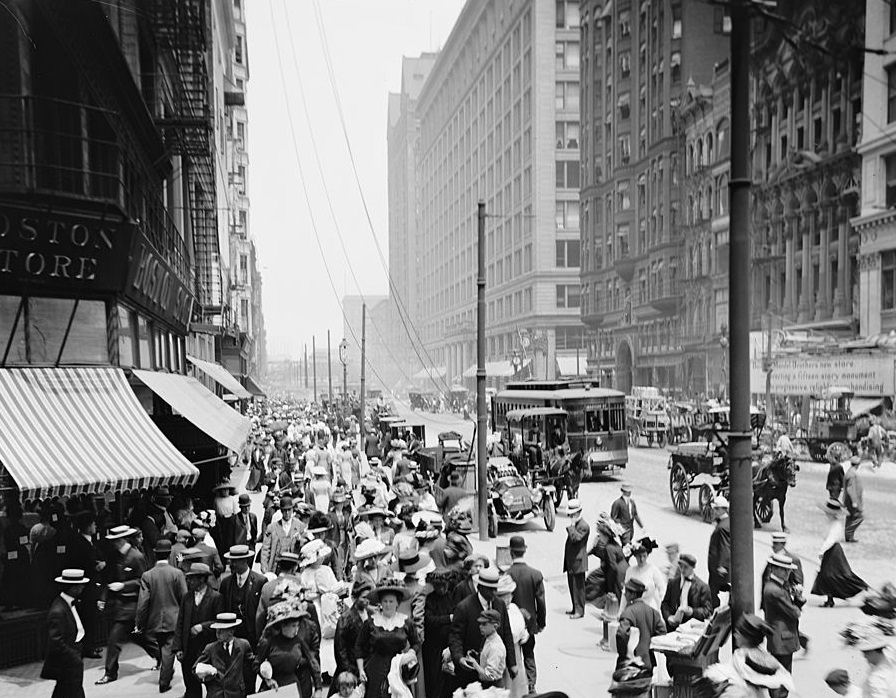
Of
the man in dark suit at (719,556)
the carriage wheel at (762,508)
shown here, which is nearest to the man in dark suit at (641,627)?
the man in dark suit at (719,556)

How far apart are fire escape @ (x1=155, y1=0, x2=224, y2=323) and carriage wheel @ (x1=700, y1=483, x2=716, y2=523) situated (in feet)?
49.2

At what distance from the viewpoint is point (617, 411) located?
1048 inches

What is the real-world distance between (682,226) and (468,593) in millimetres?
51425

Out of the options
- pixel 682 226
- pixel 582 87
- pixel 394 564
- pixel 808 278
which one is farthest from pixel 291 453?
pixel 582 87

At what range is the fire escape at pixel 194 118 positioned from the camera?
60.0 feet

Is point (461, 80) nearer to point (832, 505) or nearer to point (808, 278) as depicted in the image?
point (808, 278)

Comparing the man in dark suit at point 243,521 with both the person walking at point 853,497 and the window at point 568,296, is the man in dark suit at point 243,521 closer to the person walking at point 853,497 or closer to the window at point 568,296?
the person walking at point 853,497

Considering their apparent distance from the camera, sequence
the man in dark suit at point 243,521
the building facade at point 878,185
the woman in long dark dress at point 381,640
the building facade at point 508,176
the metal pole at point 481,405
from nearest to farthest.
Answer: the woman in long dark dress at point 381,640 → the man in dark suit at point 243,521 → the metal pole at point 481,405 → the building facade at point 878,185 → the building facade at point 508,176

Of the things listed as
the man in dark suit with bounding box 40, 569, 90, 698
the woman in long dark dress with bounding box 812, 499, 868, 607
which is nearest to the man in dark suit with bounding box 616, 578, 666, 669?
the woman in long dark dress with bounding box 812, 499, 868, 607

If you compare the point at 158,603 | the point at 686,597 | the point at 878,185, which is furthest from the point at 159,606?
the point at 878,185

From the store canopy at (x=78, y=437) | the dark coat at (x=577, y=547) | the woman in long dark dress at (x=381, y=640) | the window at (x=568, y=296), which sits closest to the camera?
the woman in long dark dress at (x=381, y=640)

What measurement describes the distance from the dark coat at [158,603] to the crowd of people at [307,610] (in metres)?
0.01

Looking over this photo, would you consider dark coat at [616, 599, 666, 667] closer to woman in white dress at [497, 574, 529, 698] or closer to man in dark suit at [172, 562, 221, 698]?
woman in white dress at [497, 574, 529, 698]

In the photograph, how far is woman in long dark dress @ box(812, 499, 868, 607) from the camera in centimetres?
1040
